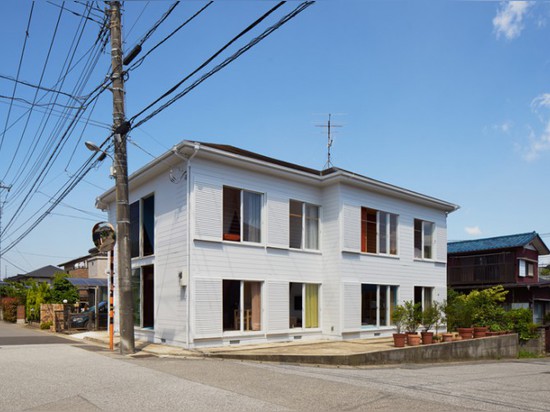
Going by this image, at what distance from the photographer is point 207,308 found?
15.3 m

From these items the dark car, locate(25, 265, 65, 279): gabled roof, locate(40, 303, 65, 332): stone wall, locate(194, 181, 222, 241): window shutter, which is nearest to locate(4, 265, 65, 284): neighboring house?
locate(25, 265, 65, 279): gabled roof

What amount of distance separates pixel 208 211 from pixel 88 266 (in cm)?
3537

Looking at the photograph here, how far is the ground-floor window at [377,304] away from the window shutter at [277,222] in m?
4.22

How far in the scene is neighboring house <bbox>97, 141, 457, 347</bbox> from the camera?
15.6 m

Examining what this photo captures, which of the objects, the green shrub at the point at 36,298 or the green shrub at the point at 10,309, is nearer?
the green shrub at the point at 36,298

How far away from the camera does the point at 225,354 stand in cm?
1377

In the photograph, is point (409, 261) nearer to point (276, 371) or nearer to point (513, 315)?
point (513, 315)

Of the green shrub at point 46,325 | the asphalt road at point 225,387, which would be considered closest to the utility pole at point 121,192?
the asphalt road at point 225,387

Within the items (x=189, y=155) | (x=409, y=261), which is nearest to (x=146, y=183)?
(x=189, y=155)

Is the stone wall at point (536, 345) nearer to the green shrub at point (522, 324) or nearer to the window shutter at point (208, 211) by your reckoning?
the green shrub at point (522, 324)

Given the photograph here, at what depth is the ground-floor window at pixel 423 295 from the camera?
23.5 metres

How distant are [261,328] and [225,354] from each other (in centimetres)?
321

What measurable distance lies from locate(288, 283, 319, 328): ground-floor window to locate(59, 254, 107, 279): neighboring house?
24311 millimetres

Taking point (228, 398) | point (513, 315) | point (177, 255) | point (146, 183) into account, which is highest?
point (146, 183)
